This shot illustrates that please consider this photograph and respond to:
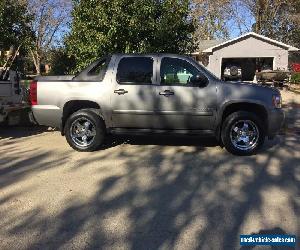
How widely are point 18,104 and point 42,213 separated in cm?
511

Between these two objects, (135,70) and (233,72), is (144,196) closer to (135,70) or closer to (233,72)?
(135,70)

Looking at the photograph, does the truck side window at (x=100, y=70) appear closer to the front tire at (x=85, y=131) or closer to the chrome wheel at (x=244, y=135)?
the front tire at (x=85, y=131)

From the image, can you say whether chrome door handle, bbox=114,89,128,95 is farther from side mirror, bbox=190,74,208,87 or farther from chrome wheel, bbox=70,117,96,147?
side mirror, bbox=190,74,208,87

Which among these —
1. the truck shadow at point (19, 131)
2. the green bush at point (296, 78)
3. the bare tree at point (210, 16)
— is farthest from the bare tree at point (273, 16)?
the truck shadow at point (19, 131)

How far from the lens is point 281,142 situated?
30.5 ft

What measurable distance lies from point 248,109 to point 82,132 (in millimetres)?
3056

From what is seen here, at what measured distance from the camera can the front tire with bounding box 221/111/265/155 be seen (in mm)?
7859

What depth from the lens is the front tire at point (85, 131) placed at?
818 cm

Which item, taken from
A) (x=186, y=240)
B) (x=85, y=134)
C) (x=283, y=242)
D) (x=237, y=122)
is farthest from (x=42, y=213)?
(x=237, y=122)

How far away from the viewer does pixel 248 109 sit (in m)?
8.05

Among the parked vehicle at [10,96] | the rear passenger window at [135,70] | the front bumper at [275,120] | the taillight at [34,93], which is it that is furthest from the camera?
the parked vehicle at [10,96]

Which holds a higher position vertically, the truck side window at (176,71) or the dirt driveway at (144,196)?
the truck side window at (176,71)

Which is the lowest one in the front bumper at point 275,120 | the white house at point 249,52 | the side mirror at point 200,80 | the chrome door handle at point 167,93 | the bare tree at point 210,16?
the front bumper at point 275,120

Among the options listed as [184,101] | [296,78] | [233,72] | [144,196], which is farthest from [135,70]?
[233,72]
